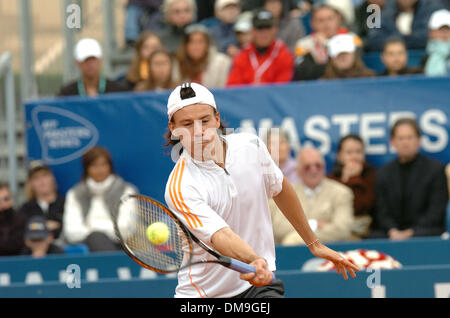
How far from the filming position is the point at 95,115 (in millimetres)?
9586

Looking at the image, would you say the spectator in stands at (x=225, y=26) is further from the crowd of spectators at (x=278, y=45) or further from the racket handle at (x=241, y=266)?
the racket handle at (x=241, y=266)

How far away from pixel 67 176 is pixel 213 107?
205 inches

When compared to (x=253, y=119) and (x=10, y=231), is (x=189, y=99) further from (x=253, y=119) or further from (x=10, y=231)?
(x=10, y=231)

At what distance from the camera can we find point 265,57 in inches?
371

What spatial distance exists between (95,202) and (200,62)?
1849 mm

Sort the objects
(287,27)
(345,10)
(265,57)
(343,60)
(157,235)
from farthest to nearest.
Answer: (345,10) → (287,27) → (265,57) → (343,60) → (157,235)

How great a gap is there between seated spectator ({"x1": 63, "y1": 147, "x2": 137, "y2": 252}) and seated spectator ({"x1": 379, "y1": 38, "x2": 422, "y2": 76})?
9.04 feet

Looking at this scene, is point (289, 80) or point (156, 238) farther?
point (289, 80)

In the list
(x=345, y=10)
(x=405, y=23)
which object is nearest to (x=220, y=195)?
(x=345, y=10)

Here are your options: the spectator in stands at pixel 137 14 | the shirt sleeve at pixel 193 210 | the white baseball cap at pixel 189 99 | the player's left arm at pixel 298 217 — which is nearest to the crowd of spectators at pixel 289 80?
the spectator in stands at pixel 137 14

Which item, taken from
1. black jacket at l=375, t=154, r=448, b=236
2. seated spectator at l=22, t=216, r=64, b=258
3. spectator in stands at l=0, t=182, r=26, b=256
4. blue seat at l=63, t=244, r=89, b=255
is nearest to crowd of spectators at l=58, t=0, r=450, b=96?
black jacket at l=375, t=154, r=448, b=236

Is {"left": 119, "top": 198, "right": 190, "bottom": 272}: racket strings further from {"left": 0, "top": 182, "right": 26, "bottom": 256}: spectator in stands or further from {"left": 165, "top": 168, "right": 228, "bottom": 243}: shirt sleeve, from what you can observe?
{"left": 0, "top": 182, "right": 26, "bottom": 256}: spectator in stands
